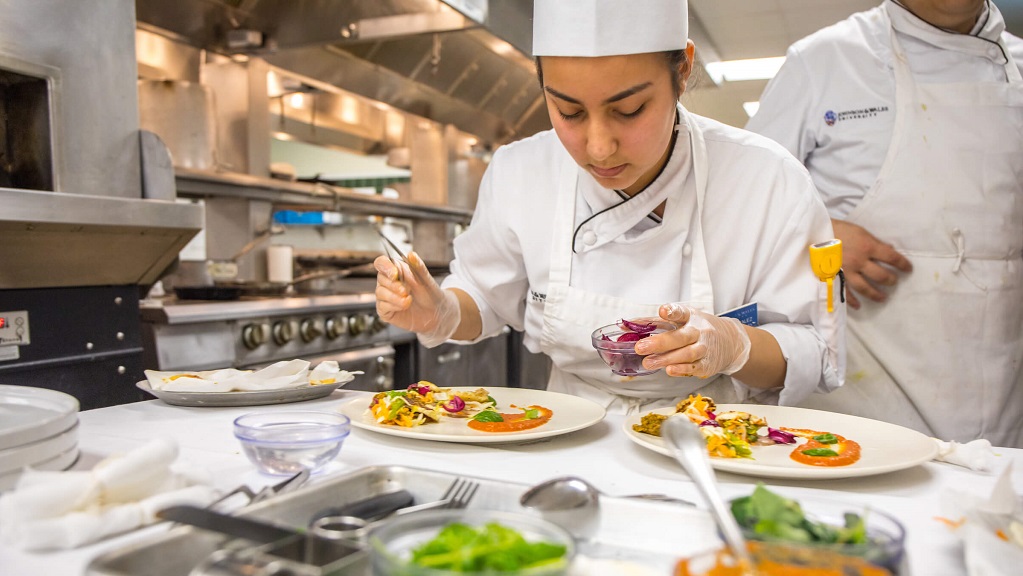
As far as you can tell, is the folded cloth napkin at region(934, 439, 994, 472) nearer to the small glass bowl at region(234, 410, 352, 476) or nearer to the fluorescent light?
the small glass bowl at region(234, 410, 352, 476)

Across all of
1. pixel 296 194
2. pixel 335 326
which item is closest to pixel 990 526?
pixel 335 326

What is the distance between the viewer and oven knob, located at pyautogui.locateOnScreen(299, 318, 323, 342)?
3.32 meters

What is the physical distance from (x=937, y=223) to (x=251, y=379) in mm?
1915

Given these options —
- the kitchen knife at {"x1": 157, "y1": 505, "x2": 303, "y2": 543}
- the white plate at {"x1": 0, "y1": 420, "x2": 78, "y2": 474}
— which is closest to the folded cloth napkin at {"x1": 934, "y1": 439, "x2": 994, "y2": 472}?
the kitchen knife at {"x1": 157, "y1": 505, "x2": 303, "y2": 543}

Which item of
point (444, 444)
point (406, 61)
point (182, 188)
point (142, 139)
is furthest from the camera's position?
point (406, 61)

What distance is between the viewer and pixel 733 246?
1.65 metres

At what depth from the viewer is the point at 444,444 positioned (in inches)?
47.6

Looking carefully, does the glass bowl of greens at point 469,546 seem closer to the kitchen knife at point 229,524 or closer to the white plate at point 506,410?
the kitchen knife at point 229,524

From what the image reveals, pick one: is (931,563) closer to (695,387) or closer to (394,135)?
(695,387)

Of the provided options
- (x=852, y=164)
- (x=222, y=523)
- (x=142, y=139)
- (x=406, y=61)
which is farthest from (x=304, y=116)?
(x=222, y=523)

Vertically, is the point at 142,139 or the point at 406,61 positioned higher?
the point at 406,61

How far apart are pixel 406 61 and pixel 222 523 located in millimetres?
5074

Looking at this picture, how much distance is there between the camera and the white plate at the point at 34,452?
868mm

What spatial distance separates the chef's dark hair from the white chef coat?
15 centimetres
